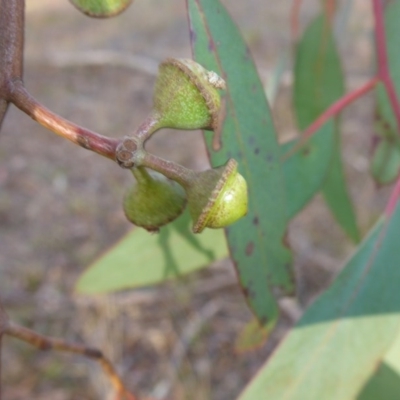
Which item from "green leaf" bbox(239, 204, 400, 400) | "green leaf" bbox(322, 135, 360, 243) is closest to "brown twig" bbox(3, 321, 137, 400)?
"green leaf" bbox(239, 204, 400, 400)

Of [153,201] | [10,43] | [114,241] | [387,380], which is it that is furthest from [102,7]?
[114,241]

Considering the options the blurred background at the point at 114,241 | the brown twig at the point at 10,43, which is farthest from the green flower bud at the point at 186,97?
the blurred background at the point at 114,241

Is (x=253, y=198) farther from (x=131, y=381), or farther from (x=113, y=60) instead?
(x=113, y=60)

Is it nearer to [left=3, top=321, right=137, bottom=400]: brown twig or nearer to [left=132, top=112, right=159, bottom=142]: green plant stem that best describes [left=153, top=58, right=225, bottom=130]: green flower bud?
[left=132, top=112, right=159, bottom=142]: green plant stem

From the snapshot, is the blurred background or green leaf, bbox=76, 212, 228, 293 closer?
green leaf, bbox=76, 212, 228, 293

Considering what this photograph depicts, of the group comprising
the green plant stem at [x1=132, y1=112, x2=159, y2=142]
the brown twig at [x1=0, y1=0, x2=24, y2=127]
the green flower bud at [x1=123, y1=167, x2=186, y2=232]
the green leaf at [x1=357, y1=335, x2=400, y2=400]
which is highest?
the green plant stem at [x1=132, y1=112, x2=159, y2=142]

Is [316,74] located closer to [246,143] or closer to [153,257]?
[153,257]

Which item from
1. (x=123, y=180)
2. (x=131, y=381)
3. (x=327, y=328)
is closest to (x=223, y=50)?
(x=327, y=328)
